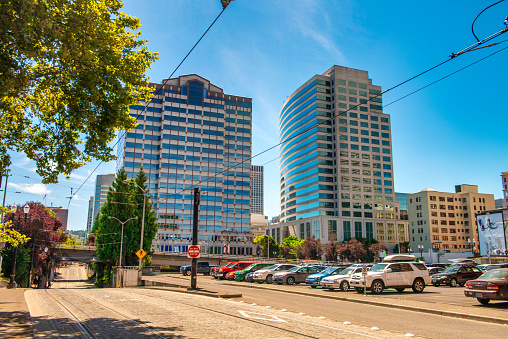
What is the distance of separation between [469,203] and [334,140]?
206 ft

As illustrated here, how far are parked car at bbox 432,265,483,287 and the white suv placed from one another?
7.52m

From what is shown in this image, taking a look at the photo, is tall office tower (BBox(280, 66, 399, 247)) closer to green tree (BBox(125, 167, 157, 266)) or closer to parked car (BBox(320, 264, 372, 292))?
green tree (BBox(125, 167, 157, 266))

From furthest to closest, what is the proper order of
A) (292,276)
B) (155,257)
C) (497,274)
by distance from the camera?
(155,257), (292,276), (497,274)

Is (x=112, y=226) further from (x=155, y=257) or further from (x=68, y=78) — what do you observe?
(x=68, y=78)

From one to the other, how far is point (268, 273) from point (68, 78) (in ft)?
84.2

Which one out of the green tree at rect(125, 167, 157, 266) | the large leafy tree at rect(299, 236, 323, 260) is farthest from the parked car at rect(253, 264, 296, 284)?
the large leafy tree at rect(299, 236, 323, 260)

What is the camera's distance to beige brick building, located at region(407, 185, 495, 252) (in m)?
141

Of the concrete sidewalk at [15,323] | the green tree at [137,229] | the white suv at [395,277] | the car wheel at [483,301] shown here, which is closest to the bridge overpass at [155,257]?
the green tree at [137,229]

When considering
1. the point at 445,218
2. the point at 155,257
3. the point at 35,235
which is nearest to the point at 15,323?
the point at 35,235

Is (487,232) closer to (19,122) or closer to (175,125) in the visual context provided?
Answer: (175,125)

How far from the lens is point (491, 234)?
97.4m

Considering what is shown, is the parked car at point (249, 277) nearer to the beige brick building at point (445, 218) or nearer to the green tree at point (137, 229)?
the green tree at point (137, 229)

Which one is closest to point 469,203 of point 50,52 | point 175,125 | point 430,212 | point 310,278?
point 430,212

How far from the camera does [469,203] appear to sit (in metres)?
145
